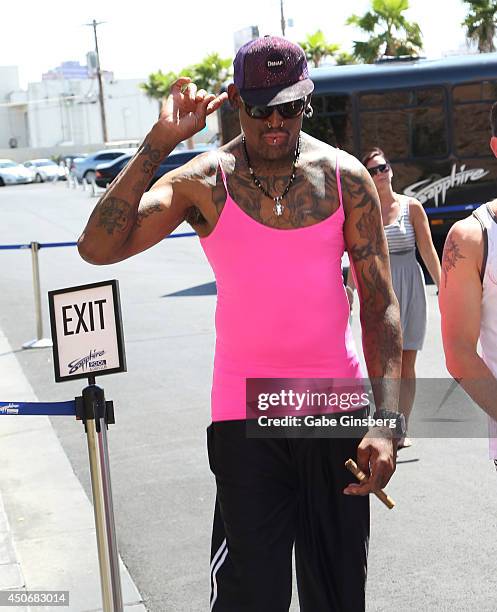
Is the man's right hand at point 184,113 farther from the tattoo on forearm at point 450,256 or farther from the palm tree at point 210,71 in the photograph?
the palm tree at point 210,71

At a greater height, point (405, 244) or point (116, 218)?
point (116, 218)

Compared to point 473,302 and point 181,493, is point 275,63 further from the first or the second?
point 181,493

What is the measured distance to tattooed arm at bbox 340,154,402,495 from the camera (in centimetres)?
306

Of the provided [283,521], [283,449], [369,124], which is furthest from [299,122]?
[369,124]

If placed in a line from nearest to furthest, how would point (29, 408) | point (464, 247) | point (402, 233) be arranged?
point (464, 247) → point (29, 408) → point (402, 233)

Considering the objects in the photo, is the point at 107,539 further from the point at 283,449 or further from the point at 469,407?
the point at 469,407

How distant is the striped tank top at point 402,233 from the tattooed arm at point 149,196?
3725 mm

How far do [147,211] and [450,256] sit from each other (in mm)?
887

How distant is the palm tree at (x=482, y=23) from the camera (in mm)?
37125

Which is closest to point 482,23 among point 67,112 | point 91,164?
point 91,164

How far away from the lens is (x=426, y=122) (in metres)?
15.8

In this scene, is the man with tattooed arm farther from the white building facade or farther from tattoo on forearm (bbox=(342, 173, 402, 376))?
the white building facade

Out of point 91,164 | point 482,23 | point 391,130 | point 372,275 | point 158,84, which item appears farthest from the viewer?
point 158,84

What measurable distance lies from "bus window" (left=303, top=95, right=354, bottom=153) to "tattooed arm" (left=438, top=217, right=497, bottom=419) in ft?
42.4
